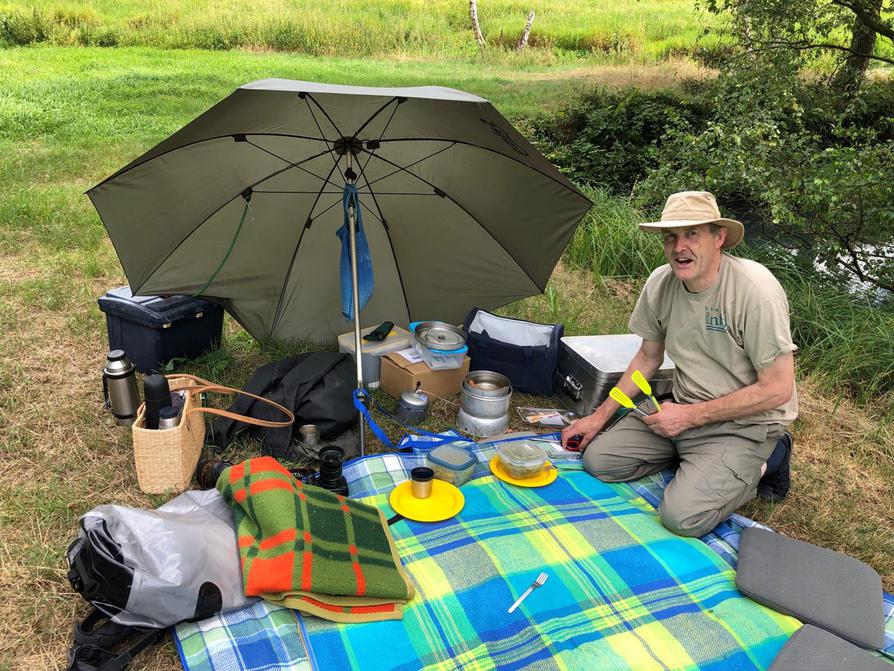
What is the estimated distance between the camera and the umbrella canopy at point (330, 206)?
302 cm

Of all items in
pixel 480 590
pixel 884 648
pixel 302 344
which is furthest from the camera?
pixel 302 344

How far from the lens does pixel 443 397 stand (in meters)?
3.92

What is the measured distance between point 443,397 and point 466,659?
1929mm

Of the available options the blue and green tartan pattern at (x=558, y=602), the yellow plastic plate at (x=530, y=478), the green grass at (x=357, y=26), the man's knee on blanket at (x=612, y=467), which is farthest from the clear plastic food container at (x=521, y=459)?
the green grass at (x=357, y=26)

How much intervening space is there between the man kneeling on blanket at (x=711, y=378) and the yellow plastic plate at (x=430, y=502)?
79 cm

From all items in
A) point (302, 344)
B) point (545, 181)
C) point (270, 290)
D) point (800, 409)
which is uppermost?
point (545, 181)

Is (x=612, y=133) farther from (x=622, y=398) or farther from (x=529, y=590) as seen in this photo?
(x=529, y=590)

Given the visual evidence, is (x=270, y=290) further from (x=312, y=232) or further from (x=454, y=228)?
(x=454, y=228)

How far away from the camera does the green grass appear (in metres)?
17.8

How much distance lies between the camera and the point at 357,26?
65.5 ft

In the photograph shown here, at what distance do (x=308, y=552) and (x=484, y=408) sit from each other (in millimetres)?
1510

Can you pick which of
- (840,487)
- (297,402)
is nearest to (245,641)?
(297,402)

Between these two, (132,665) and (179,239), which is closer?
(132,665)

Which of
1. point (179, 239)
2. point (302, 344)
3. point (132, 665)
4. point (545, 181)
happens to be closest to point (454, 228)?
point (545, 181)
